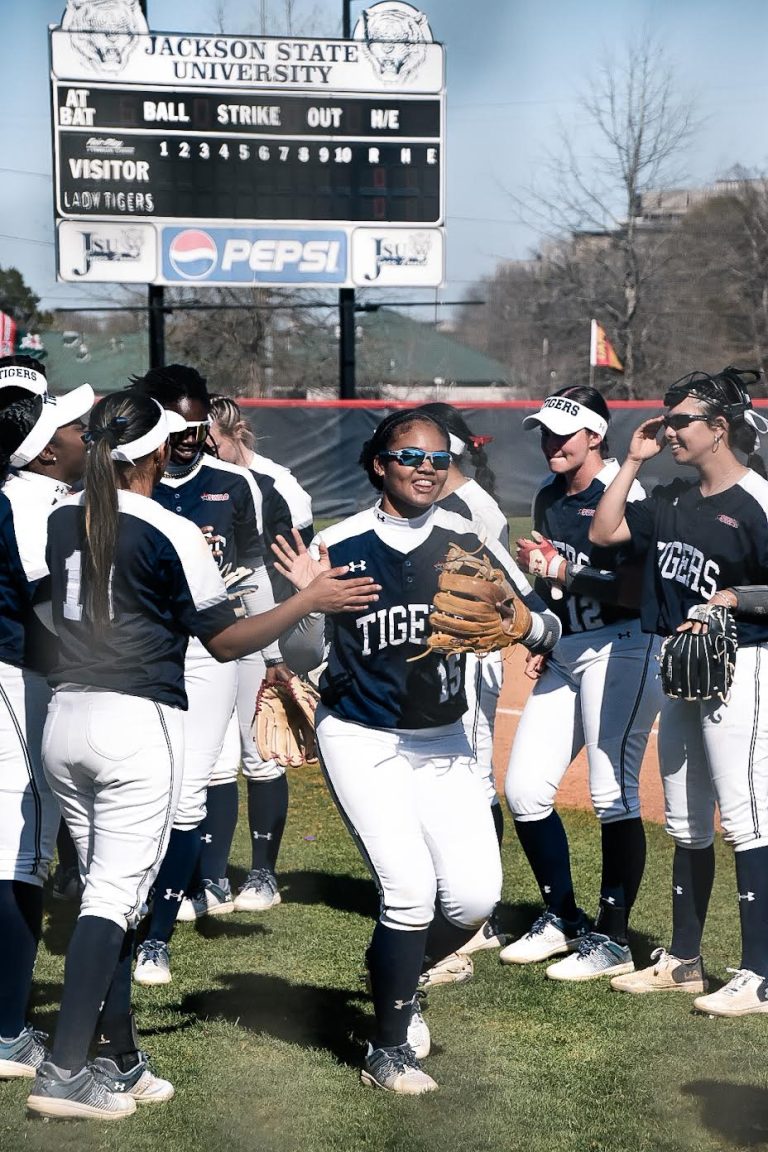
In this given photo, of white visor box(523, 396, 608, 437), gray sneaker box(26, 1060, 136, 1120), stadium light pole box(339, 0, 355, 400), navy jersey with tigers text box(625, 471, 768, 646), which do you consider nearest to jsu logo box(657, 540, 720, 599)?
navy jersey with tigers text box(625, 471, 768, 646)

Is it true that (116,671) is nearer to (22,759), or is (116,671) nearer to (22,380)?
(22,759)

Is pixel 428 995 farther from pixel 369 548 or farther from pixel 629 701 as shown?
pixel 369 548

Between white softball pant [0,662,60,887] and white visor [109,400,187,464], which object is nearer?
white visor [109,400,187,464]

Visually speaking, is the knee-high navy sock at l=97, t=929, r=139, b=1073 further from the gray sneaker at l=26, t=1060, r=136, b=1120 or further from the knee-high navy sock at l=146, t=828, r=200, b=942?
the knee-high navy sock at l=146, t=828, r=200, b=942

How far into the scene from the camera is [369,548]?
3408mm

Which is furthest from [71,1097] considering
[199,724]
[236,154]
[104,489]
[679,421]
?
[236,154]

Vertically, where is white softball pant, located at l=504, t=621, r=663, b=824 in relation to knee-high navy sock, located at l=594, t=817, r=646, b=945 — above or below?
above

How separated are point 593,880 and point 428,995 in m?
1.46

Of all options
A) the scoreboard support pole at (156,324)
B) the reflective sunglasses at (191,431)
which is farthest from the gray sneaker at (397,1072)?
the scoreboard support pole at (156,324)

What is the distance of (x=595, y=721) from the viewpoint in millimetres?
4297

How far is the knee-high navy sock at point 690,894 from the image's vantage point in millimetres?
4070

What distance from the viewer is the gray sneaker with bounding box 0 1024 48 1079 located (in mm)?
3344

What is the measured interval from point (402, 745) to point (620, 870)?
1.24 m

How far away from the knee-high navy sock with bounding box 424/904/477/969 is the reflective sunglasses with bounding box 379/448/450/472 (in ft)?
3.74
